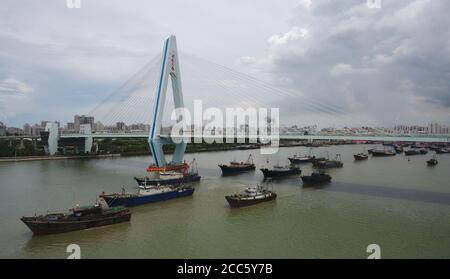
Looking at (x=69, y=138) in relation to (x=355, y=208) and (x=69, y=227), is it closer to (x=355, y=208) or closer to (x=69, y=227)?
(x=69, y=227)

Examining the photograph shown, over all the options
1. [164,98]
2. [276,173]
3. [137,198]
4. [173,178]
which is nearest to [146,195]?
[137,198]

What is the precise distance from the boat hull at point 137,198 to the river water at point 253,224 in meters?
0.23

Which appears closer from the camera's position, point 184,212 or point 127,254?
point 127,254

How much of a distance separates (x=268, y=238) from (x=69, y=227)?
153 inches

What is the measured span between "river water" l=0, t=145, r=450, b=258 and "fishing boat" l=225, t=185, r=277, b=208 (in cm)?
20

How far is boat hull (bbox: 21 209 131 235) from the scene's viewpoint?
621cm

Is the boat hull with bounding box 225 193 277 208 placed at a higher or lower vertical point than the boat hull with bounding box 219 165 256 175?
lower

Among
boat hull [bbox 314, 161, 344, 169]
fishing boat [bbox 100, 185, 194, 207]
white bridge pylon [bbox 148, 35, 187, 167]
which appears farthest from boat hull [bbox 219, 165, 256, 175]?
fishing boat [bbox 100, 185, 194, 207]

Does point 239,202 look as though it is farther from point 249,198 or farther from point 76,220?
point 76,220

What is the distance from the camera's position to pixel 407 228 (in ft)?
22.3

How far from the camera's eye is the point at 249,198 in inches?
342

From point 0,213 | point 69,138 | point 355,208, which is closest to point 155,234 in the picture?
point 0,213
